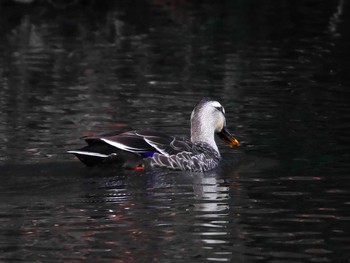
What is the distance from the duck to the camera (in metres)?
14.5

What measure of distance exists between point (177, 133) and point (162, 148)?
2.47 meters

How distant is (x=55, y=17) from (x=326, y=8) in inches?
329

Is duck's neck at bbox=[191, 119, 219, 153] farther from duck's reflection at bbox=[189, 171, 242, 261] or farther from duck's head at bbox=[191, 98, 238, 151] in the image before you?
duck's reflection at bbox=[189, 171, 242, 261]

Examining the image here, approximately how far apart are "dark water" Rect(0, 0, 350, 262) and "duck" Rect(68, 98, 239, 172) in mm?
155

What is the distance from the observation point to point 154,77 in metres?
23.2

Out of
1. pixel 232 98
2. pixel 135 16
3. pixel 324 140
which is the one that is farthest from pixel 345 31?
pixel 324 140

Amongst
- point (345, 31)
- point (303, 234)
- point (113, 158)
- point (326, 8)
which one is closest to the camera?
point (303, 234)

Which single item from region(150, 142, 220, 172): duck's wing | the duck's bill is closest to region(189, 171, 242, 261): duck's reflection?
region(150, 142, 220, 172): duck's wing

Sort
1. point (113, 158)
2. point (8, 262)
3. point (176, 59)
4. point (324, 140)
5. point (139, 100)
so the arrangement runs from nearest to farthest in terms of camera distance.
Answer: point (8, 262), point (113, 158), point (324, 140), point (139, 100), point (176, 59)

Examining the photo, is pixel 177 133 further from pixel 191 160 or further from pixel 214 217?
pixel 214 217

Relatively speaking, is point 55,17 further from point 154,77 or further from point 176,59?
point 154,77

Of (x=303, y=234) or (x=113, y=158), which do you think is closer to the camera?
(x=303, y=234)

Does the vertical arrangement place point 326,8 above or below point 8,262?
below

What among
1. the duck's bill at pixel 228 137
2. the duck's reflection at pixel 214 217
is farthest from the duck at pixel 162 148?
the duck's reflection at pixel 214 217
